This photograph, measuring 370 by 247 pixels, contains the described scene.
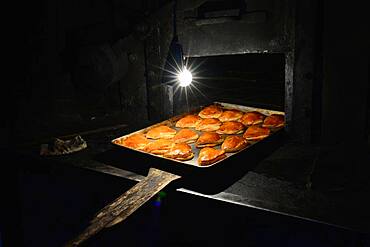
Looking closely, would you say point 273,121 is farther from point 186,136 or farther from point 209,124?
point 186,136

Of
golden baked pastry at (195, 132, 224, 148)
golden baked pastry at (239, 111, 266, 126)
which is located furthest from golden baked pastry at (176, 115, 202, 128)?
golden baked pastry at (239, 111, 266, 126)

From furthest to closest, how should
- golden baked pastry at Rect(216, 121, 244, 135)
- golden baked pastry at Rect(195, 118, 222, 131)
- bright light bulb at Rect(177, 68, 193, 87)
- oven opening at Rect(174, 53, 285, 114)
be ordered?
1. oven opening at Rect(174, 53, 285, 114)
2. bright light bulb at Rect(177, 68, 193, 87)
3. golden baked pastry at Rect(195, 118, 222, 131)
4. golden baked pastry at Rect(216, 121, 244, 135)

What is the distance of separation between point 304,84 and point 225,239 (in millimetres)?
1844

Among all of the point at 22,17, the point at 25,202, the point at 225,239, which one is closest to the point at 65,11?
the point at 22,17

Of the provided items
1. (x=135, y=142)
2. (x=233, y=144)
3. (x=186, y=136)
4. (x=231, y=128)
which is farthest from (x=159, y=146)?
(x=231, y=128)

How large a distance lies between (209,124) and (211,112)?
0.40m

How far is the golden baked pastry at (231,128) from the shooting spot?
4.02 m

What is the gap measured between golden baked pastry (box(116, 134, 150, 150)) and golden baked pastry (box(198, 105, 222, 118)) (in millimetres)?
1033

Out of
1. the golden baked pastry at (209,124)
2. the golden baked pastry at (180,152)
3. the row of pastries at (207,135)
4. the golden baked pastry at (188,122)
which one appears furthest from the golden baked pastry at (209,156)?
the golden baked pastry at (188,122)

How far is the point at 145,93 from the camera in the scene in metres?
5.19

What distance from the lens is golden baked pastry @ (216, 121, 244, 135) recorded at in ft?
13.2

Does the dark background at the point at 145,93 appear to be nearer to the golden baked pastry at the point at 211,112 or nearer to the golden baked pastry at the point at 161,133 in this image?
the golden baked pastry at the point at 211,112

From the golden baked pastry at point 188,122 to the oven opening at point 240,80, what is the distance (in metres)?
0.97

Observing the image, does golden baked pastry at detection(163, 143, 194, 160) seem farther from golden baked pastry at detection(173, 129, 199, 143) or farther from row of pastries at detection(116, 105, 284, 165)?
golden baked pastry at detection(173, 129, 199, 143)
